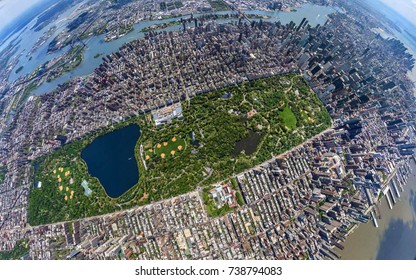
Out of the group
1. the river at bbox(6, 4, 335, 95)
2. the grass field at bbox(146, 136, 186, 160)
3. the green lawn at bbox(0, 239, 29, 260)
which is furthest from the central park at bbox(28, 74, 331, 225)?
the river at bbox(6, 4, 335, 95)

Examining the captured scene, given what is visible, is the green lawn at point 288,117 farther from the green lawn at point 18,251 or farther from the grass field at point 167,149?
the green lawn at point 18,251

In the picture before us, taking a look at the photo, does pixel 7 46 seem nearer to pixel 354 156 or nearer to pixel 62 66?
pixel 62 66

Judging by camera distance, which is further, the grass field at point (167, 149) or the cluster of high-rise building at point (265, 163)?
the grass field at point (167, 149)

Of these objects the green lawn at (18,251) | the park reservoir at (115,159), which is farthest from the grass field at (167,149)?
the green lawn at (18,251)

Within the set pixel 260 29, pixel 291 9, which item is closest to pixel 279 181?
pixel 260 29

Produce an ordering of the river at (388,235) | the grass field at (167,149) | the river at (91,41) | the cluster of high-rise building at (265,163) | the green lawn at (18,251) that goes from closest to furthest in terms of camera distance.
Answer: the river at (388,235) < the cluster of high-rise building at (265,163) < the green lawn at (18,251) < the grass field at (167,149) < the river at (91,41)
